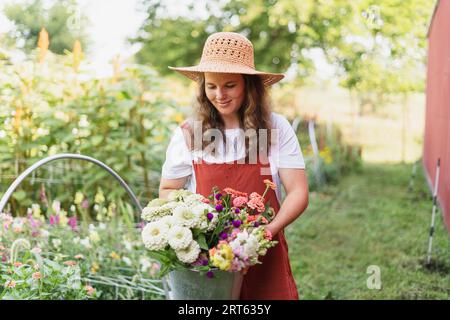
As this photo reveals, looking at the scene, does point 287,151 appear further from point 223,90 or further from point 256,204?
point 256,204

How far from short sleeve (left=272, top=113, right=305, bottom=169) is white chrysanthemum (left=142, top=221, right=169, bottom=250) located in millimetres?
622

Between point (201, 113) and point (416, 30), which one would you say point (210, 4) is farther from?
point (201, 113)

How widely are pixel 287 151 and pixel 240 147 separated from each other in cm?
18

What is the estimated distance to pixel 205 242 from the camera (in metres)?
1.59

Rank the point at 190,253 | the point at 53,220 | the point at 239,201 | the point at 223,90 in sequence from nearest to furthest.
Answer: the point at 190,253 → the point at 239,201 → the point at 223,90 → the point at 53,220

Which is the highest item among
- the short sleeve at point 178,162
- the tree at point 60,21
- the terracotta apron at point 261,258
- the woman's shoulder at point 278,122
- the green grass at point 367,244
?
the tree at point 60,21

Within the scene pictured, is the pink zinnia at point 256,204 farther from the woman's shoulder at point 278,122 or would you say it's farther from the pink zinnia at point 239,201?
the woman's shoulder at point 278,122

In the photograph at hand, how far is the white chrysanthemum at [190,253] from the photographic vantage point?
1529 millimetres

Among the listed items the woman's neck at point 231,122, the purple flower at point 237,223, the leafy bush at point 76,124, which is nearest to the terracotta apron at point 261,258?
the woman's neck at point 231,122

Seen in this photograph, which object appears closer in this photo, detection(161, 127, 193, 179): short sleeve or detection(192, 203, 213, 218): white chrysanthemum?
detection(192, 203, 213, 218): white chrysanthemum

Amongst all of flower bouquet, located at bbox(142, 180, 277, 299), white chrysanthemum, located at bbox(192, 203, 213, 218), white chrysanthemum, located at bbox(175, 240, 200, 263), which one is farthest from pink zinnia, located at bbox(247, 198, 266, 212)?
white chrysanthemum, located at bbox(175, 240, 200, 263)

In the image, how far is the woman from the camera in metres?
2.07

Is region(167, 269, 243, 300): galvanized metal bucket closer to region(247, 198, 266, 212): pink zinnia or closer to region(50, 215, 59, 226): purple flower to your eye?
region(247, 198, 266, 212): pink zinnia

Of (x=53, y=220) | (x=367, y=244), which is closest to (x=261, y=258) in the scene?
(x=53, y=220)
